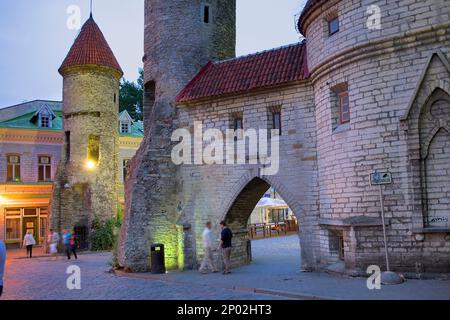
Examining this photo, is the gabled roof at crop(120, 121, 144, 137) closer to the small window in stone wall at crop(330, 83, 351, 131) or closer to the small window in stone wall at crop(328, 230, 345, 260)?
the small window in stone wall at crop(330, 83, 351, 131)

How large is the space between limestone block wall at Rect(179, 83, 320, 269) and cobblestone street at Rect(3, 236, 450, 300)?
1494 mm

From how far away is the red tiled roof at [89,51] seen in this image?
29.2 metres

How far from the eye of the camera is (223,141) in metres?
17.4

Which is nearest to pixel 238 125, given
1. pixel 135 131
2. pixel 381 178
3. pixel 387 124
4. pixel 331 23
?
pixel 331 23

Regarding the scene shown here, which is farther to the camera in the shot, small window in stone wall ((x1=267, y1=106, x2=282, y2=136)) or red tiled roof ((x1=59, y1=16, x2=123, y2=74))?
red tiled roof ((x1=59, y1=16, x2=123, y2=74))

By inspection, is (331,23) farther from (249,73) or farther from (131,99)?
(131,99)

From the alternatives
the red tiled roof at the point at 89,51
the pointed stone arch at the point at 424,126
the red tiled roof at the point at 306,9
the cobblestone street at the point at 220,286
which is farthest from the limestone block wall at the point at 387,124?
the red tiled roof at the point at 89,51

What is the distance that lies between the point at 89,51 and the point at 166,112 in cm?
1323

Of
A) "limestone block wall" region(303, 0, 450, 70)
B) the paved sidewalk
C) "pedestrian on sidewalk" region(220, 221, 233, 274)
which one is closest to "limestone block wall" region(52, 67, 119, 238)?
the paved sidewalk

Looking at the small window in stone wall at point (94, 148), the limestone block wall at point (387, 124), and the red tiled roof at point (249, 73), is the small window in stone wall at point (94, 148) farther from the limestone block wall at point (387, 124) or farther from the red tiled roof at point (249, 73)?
the limestone block wall at point (387, 124)

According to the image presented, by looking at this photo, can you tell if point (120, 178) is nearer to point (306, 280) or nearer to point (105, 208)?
point (105, 208)

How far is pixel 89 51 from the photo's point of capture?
1168 inches

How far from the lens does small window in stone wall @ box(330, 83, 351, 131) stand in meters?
13.9
